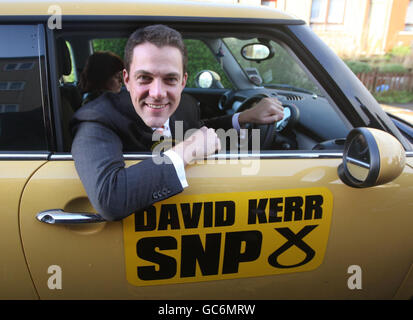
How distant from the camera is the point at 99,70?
2043 millimetres

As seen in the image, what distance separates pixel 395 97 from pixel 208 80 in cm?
1101

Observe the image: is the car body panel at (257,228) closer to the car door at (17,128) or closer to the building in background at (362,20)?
the car door at (17,128)

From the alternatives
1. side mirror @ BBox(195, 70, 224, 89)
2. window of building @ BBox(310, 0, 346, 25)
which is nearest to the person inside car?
side mirror @ BBox(195, 70, 224, 89)

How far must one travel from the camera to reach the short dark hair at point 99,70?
2033 millimetres

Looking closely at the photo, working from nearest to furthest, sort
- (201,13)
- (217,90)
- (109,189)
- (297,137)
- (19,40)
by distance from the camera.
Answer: (109,189)
(19,40)
(201,13)
(297,137)
(217,90)

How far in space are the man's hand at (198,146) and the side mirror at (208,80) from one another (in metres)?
2.07

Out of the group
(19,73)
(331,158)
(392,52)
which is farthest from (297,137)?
(392,52)

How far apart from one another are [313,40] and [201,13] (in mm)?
490

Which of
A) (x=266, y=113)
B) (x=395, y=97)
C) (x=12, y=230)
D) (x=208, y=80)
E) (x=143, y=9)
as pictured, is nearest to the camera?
(x=12, y=230)

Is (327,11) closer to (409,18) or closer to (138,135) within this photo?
(409,18)

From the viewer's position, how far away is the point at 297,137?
191 centimetres

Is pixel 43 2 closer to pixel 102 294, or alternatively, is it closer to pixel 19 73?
pixel 19 73

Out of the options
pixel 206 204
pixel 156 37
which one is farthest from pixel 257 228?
pixel 156 37

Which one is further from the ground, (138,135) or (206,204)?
(138,135)
